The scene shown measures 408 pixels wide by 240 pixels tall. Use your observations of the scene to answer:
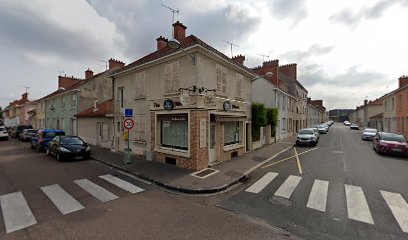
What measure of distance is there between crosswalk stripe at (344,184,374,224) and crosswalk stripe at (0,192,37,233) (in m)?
7.84

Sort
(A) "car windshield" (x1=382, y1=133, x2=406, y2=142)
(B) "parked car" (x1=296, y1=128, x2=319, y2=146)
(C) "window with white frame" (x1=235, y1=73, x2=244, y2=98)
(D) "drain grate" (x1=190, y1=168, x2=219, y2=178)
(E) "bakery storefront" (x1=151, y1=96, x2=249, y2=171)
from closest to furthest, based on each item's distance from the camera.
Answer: (D) "drain grate" (x1=190, y1=168, x2=219, y2=178)
(E) "bakery storefront" (x1=151, y1=96, x2=249, y2=171)
(C) "window with white frame" (x1=235, y1=73, x2=244, y2=98)
(A) "car windshield" (x1=382, y1=133, x2=406, y2=142)
(B) "parked car" (x1=296, y1=128, x2=319, y2=146)

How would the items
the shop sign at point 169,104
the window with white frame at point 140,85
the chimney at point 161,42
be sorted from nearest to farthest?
the shop sign at point 169,104, the window with white frame at point 140,85, the chimney at point 161,42

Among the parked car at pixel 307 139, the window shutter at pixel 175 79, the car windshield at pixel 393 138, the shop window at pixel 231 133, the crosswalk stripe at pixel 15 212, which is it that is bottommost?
the crosswalk stripe at pixel 15 212

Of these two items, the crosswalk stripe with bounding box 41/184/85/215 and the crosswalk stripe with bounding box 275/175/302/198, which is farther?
the crosswalk stripe with bounding box 275/175/302/198

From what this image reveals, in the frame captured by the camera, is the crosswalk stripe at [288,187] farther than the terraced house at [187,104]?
No

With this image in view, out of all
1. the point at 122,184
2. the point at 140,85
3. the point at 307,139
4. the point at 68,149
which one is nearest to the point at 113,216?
the point at 122,184

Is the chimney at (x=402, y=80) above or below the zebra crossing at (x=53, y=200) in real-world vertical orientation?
above

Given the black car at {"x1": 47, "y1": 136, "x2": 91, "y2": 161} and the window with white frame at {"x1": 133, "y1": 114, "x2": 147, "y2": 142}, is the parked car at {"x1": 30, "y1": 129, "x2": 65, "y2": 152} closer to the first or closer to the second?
the black car at {"x1": 47, "y1": 136, "x2": 91, "y2": 161}

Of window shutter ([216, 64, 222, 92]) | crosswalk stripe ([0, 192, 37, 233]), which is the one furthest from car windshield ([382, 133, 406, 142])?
crosswalk stripe ([0, 192, 37, 233])

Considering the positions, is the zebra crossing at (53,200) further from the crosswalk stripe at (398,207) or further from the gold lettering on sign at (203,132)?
the crosswalk stripe at (398,207)

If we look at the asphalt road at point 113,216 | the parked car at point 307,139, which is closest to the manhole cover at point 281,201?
the asphalt road at point 113,216

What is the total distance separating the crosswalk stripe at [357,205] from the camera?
4957 mm

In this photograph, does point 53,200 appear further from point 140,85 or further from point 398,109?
point 398,109

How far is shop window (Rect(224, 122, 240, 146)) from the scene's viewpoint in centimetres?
1188
